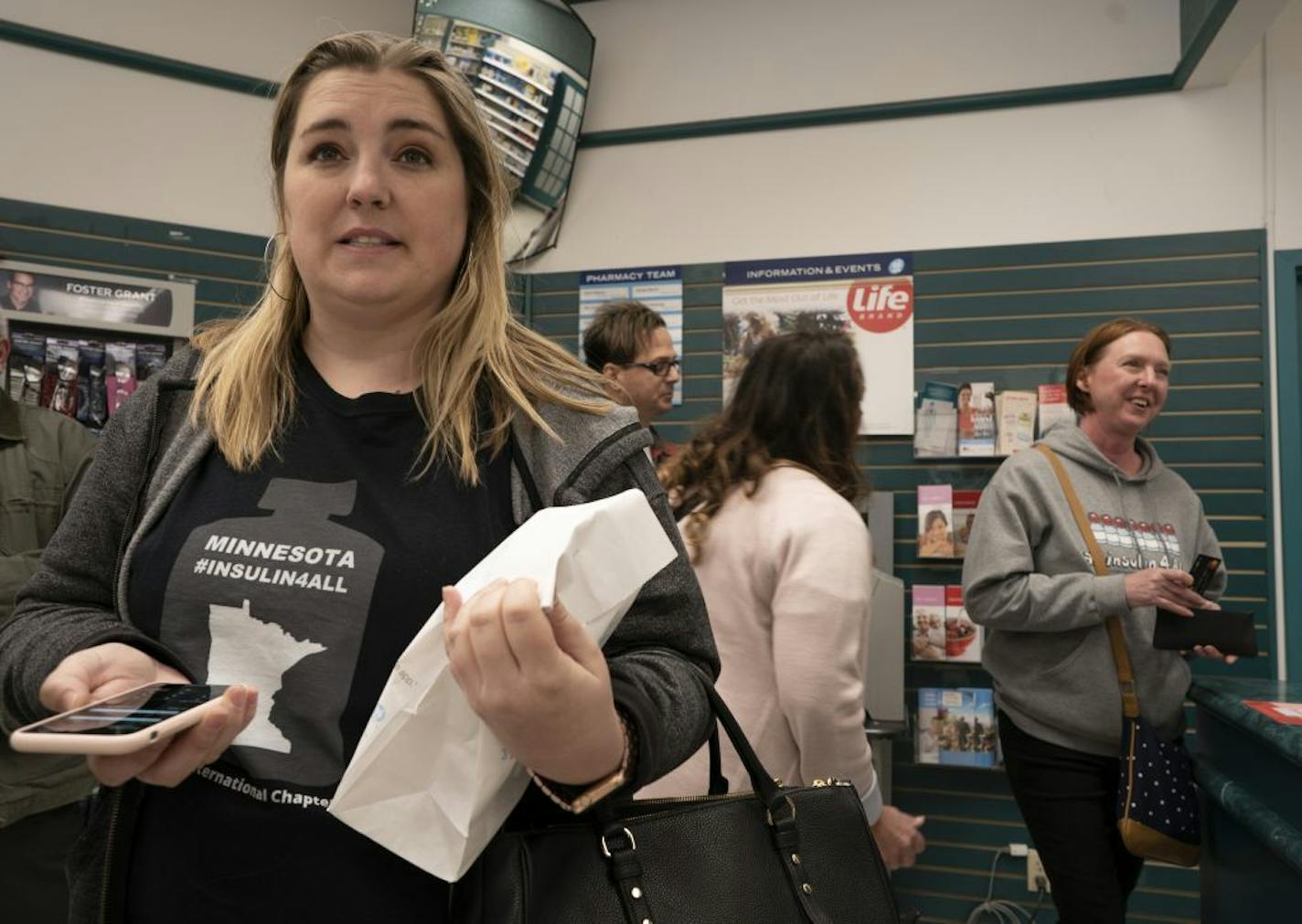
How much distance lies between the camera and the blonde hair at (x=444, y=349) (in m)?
1.13

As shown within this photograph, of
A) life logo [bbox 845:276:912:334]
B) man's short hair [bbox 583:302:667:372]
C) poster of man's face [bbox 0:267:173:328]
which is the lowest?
man's short hair [bbox 583:302:667:372]

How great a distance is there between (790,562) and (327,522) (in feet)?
3.65

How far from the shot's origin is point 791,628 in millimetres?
1965

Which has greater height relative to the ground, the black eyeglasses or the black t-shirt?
the black eyeglasses

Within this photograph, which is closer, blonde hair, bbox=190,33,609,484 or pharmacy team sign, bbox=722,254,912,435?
blonde hair, bbox=190,33,609,484

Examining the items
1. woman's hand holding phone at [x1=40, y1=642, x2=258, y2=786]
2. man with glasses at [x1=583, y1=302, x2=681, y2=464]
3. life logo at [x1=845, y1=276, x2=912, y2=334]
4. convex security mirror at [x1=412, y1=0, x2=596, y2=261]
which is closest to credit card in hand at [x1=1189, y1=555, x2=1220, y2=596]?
man with glasses at [x1=583, y1=302, x2=681, y2=464]

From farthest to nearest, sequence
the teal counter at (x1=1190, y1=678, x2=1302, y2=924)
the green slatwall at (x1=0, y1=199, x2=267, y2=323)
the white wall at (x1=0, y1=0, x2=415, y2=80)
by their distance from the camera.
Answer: the white wall at (x1=0, y1=0, x2=415, y2=80) < the green slatwall at (x1=0, y1=199, x2=267, y2=323) < the teal counter at (x1=1190, y1=678, x2=1302, y2=924)

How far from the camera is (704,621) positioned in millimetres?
1092

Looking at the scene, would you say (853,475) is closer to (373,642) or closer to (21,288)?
(373,642)

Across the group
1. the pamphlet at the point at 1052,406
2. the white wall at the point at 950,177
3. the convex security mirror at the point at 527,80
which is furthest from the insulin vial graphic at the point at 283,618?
the white wall at the point at 950,177

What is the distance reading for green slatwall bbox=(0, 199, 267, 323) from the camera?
3.75 meters

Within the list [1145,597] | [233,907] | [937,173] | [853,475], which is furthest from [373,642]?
[937,173]

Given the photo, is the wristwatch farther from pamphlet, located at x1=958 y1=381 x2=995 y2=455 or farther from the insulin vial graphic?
pamphlet, located at x1=958 y1=381 x2=995 y2=455

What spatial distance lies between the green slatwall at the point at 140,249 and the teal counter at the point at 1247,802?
3310mm
